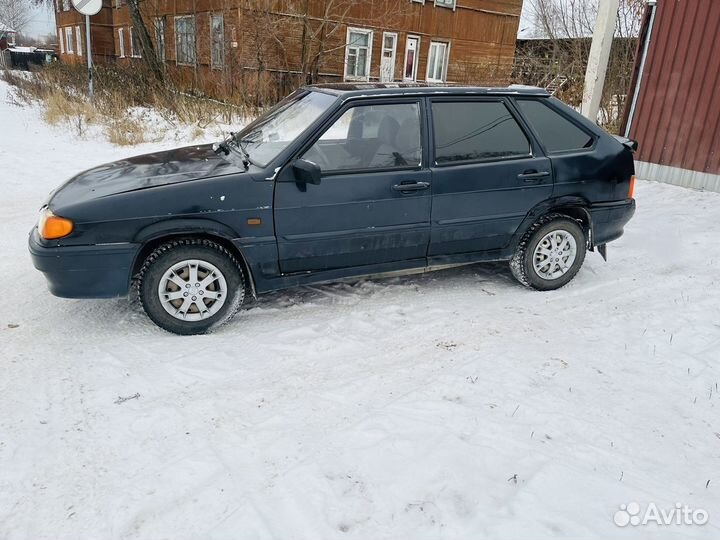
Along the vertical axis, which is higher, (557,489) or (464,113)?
(464,113)

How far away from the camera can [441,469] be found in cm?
254

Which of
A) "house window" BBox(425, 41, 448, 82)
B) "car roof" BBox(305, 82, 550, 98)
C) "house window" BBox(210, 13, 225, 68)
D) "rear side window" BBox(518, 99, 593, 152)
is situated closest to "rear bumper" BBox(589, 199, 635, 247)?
"rear side window" BBox(518, 99, 593, 152)

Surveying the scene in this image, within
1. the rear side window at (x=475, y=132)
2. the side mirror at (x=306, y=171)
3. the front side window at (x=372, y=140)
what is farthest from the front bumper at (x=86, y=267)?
the rear side window at (x=475, y=132)

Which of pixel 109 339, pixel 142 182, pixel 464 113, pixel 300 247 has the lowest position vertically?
pixel 109 339

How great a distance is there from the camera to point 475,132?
4211mm

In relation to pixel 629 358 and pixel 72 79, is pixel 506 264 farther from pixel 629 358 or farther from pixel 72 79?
pixel 72 79

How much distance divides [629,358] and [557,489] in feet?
5.01

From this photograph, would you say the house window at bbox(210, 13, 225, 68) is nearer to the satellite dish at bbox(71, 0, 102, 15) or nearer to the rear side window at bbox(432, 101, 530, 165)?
the satellite dish at bbox(71, 0, 102, 15)

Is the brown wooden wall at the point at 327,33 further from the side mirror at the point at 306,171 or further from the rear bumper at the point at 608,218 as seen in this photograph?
the side mirror at the point at 306,171

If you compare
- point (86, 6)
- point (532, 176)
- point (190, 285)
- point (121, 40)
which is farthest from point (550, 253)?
point (121, 40)

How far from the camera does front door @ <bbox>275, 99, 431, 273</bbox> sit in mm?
3775

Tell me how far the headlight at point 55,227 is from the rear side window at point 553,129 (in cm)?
345

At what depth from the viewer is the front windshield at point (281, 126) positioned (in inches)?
153

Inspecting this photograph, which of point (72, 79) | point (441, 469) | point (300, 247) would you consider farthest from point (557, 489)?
point (72, 79)
